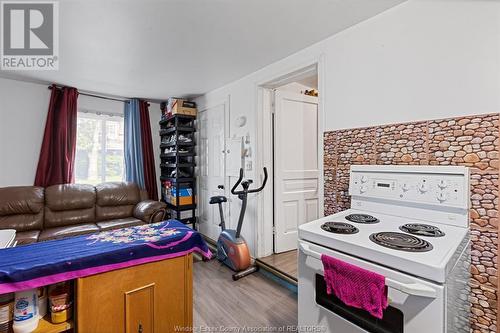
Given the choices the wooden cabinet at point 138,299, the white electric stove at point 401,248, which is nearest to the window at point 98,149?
the wooden cabinet at point 138,299

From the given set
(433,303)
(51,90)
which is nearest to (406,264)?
(433,303)

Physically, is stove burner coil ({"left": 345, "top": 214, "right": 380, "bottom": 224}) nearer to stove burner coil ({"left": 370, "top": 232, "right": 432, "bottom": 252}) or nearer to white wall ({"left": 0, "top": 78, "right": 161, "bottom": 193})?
stove burner coil ({"left": 370, "top": 232, "right": 432, "bottom": 252})

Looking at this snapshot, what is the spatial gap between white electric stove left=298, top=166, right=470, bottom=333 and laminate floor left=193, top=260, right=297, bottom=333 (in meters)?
0.72

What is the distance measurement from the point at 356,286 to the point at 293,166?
2072 mm

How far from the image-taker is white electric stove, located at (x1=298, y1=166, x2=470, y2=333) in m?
0.92

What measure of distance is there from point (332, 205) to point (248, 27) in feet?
5.29

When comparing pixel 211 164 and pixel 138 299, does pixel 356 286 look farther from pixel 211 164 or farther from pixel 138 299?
pixel 211 164

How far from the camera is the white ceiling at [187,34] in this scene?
5.35 ft

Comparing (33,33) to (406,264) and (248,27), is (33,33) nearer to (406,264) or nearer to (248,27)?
(248,27)

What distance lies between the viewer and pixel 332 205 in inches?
79.9

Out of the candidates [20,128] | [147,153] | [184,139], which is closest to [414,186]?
[184,139]

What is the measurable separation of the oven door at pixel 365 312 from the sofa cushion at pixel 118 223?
2.61m

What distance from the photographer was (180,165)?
12.3 feet

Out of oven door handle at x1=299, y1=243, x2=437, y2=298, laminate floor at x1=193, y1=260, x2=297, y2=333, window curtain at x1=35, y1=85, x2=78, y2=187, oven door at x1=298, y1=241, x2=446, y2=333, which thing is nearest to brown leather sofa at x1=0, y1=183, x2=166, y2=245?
window curtain at x1=35, y1=85, x2=78, y2=187
